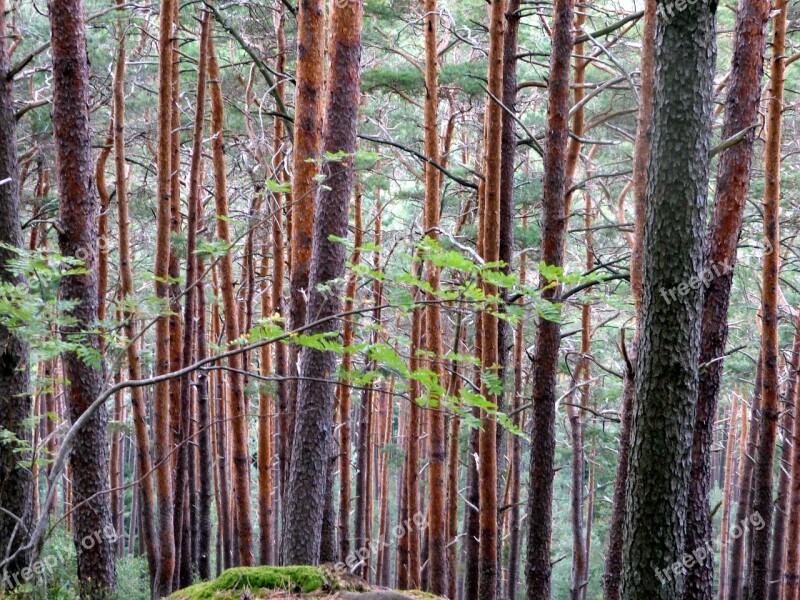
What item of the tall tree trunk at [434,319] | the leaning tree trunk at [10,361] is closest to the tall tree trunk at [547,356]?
the tall tree trunk at [434,319]

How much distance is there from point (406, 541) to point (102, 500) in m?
8.27

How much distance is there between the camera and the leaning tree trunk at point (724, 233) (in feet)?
22.3

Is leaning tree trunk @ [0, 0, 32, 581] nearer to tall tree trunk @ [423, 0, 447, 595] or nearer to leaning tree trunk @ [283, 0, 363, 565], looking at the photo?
leaning tree trunk @ [283, 0, 363, 565]

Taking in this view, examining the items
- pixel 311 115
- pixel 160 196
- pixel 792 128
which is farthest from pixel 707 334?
pixel 792 128

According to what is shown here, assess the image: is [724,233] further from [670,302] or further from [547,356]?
[670,302]

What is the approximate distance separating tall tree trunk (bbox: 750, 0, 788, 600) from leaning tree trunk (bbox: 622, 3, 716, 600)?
20.2ft

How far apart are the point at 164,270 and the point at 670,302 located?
6712 mm

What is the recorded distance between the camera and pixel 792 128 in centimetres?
1684

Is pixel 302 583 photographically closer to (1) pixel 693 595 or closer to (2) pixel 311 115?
(1) pixel 693 595

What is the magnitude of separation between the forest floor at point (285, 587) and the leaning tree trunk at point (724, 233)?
160 inches

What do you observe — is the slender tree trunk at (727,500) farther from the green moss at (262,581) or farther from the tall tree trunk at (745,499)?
the green moss at (262,581)

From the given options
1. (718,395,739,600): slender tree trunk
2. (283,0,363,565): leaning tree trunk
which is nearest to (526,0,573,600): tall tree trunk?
(283,0,363,565): leaning tree trunk

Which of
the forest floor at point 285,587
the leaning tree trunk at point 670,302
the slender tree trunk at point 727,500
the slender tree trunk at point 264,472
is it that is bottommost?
the slender tree trunk at point 727,500

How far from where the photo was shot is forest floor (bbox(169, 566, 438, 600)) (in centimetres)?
348
